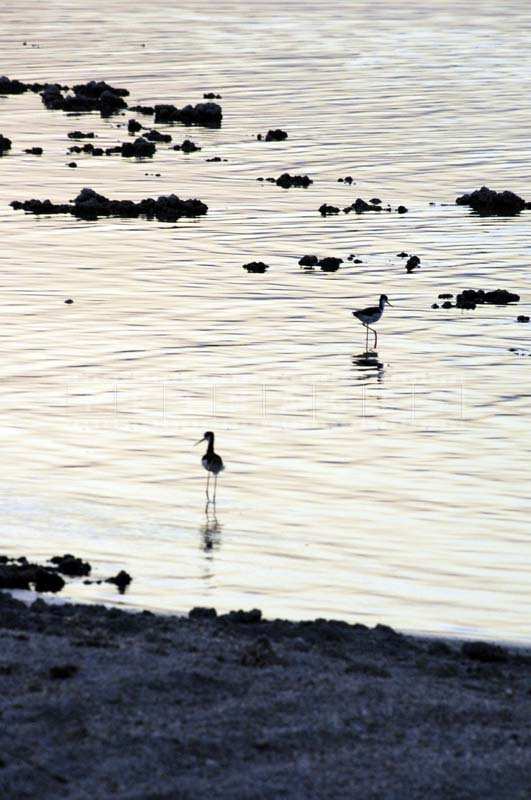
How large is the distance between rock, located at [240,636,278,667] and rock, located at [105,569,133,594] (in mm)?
3398

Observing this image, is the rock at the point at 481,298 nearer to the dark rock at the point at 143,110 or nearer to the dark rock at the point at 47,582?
the dark rock at the point at 47,582

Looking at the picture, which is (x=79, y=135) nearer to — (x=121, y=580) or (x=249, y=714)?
(x=121, y=580)

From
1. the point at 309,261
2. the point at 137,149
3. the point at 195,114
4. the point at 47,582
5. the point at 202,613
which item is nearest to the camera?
the point at 202,613

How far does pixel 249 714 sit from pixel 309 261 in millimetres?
25814

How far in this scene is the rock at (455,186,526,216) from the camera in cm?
4591

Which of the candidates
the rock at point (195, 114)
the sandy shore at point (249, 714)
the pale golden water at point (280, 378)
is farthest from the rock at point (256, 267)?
the rock at point (195, 114)

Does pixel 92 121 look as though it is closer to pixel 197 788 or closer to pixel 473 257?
pixel 473 257

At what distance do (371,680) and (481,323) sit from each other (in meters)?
19.7

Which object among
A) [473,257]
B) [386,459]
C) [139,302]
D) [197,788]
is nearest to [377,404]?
[386,459]

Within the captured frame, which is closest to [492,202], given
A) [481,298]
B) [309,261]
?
[309,261]

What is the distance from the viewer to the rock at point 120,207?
45.5 metres

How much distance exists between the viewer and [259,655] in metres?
15.1

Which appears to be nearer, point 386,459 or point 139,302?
point 386,459

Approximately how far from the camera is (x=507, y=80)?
78.9m
